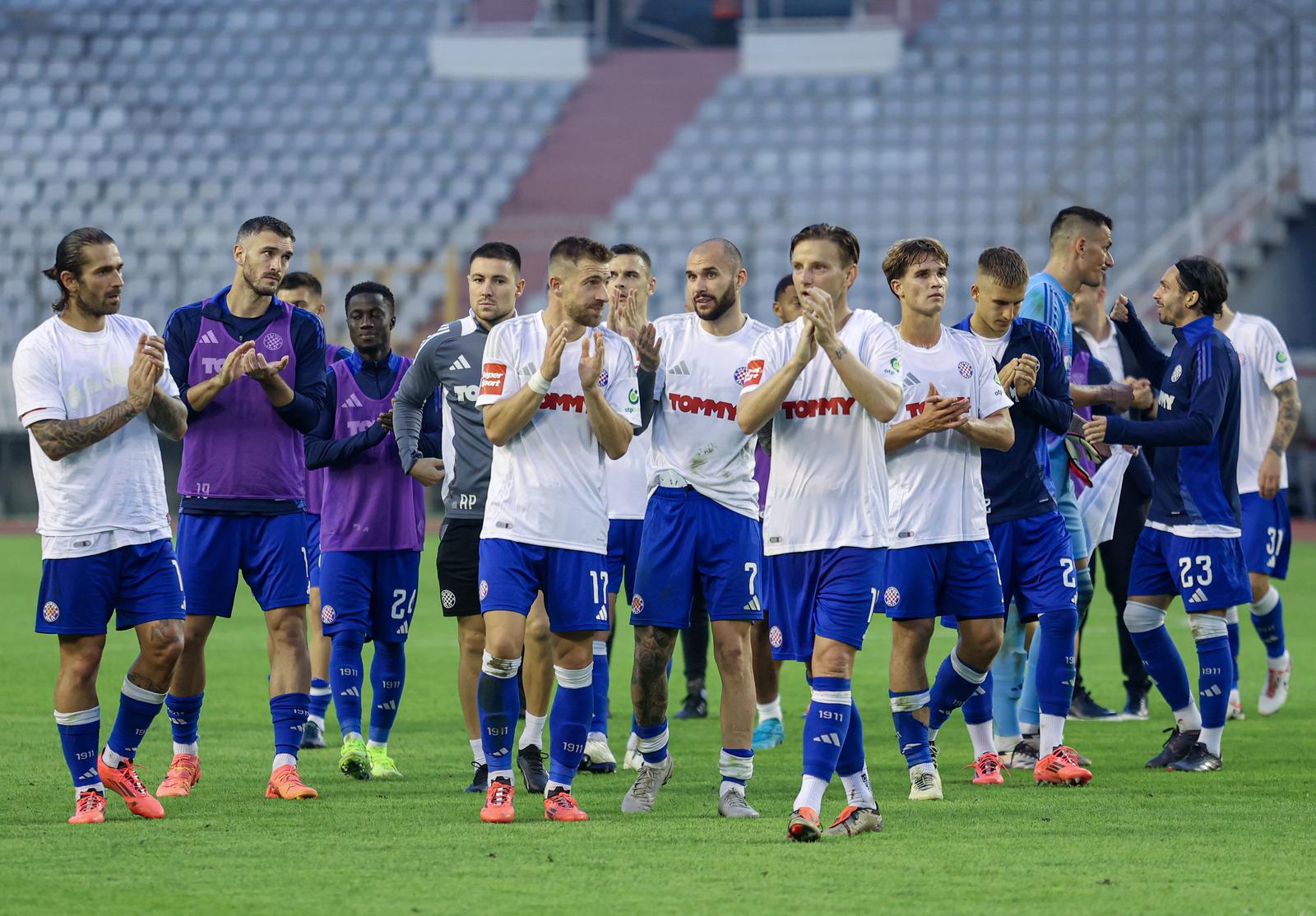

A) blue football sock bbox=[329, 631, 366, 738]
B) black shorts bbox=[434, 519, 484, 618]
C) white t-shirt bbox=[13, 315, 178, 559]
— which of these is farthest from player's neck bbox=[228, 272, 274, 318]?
blue football sock bbox=[329, 631, 366, 738]

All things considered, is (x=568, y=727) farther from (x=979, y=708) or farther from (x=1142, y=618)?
(x=1142, y=618)

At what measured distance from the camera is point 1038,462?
770cm

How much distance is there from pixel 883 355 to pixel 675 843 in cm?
182

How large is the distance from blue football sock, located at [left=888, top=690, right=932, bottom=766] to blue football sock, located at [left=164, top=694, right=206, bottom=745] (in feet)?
9.25

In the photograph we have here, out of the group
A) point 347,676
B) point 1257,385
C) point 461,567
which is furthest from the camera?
point 1257,385

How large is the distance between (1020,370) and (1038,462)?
634 millimetres

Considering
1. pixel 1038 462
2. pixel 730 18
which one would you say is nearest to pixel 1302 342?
pixel 730 18

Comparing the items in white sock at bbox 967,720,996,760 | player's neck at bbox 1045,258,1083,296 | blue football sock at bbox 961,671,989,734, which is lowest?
white sock at bbox 967,720,996,760

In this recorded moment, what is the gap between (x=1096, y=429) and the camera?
7848 mm

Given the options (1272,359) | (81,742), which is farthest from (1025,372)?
(81,742)

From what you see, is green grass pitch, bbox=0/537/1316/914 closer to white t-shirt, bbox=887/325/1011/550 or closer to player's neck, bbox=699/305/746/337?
white t-shirt, bbox=887/325/1011/550

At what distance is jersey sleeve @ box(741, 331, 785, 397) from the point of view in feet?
21.0

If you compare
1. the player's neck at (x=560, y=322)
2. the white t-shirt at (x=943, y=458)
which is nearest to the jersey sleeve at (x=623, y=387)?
the player's neck at (x=560, y=322)

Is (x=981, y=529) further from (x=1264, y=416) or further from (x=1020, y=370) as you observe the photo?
(x=1264, y=416)
